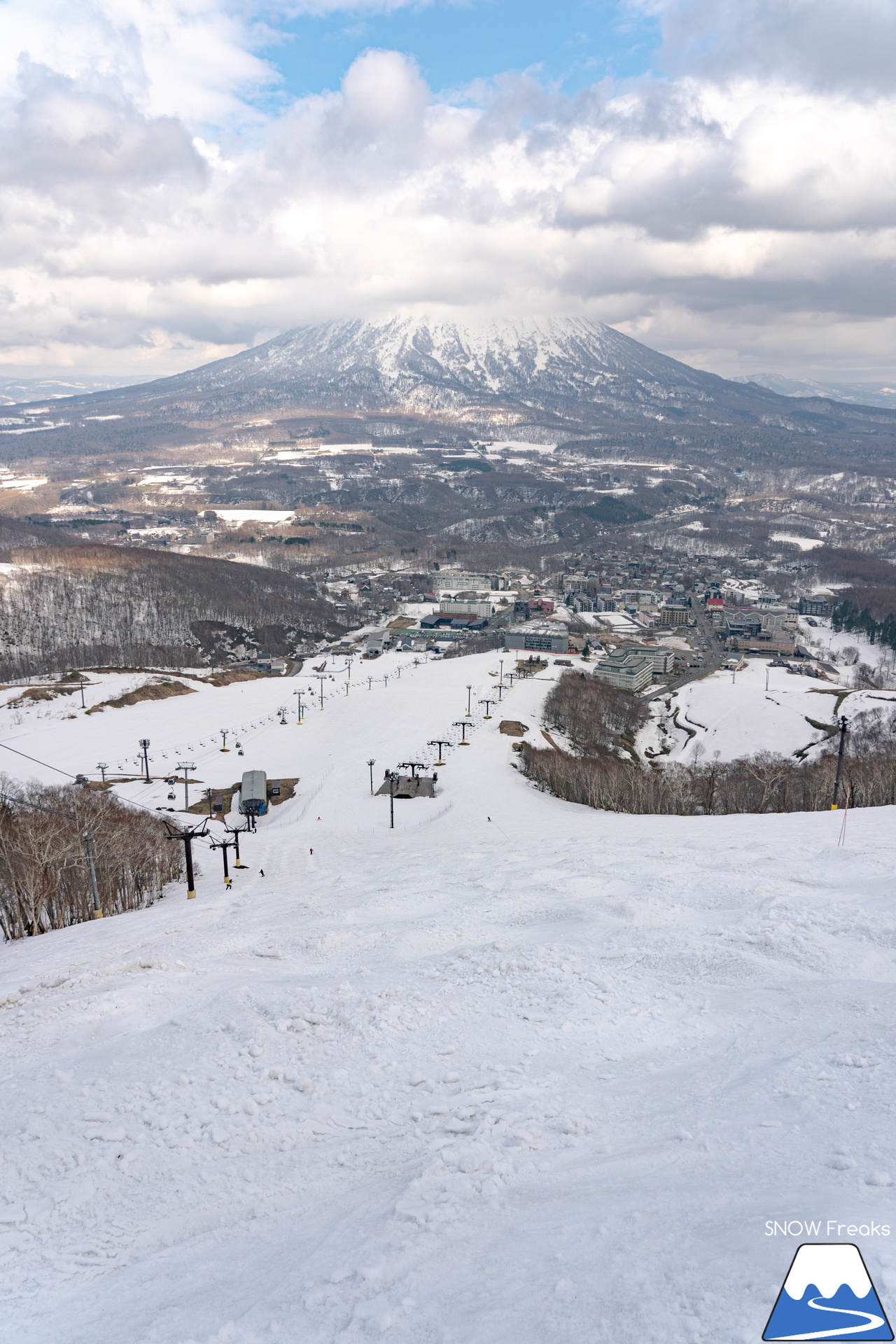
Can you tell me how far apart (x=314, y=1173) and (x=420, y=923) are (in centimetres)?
751

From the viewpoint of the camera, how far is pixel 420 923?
48.4ft

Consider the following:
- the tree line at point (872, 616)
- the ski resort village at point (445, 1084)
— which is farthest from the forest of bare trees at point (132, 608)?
the tree line at point (872, 616)

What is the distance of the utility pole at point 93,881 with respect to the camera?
21.0 m

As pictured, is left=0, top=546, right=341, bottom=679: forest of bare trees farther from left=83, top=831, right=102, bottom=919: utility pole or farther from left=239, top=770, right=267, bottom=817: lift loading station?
left=83, top=831, right=102, bottom=919: utility pole

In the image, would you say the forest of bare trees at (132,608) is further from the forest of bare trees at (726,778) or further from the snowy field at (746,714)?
the forest of bare trees at (726,778)

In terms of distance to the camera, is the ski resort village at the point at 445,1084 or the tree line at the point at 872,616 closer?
the ski resort village at the point at 445,1084

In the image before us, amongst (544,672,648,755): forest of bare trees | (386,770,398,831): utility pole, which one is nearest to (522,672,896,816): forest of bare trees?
(544,672,648,755): forest of bare trees

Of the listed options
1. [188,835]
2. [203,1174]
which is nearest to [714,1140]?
[203,1174]

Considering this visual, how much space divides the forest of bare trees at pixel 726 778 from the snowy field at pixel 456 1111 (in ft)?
64.8

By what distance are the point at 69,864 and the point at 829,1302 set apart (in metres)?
23.2

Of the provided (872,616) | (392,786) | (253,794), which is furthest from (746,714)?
(872,616)

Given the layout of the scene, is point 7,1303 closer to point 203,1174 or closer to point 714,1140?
point 203,1174

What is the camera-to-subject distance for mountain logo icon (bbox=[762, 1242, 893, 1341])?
4.13 meters

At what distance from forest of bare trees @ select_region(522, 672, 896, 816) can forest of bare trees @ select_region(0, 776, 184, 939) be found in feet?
72.8
